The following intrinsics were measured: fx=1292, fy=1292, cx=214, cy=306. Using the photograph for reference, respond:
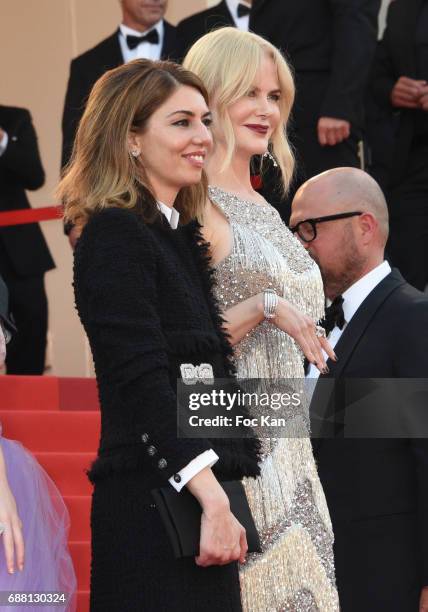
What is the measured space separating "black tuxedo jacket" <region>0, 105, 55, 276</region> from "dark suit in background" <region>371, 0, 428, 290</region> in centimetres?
171

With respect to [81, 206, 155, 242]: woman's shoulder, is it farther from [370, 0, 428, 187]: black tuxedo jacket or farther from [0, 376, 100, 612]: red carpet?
[370, 0, 428, 187]: black tuxedo jacket

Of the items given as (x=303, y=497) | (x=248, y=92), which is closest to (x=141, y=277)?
(x=303, y=497)

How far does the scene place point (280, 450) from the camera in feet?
9.95

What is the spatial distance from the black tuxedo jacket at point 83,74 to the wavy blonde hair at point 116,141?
278cm

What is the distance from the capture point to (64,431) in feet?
17.3

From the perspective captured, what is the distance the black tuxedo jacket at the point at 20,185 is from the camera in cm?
635

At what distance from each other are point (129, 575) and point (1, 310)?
0.77 metres

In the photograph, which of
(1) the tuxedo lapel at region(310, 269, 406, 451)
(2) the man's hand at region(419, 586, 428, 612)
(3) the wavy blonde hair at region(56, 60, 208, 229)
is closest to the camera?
(3) the wavy blonde hair at region(56, 60, 208, 229)

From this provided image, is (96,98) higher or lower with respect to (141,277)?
higher

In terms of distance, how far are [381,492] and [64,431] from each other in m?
1.96

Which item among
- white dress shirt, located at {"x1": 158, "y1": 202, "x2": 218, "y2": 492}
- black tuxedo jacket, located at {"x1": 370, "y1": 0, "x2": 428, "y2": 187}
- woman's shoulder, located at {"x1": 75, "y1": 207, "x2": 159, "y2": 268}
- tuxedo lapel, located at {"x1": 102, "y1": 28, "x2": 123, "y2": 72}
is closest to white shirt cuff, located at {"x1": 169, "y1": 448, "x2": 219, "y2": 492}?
white dress shirt, located at {"x1": 158, "y1": 202, "x2": 218, "y2": 492}

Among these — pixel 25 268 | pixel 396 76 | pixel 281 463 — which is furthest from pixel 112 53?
pixel 281 463

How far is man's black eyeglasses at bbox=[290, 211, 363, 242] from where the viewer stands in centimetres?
409

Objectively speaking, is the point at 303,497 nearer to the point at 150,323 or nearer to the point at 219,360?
the point at 219,360
